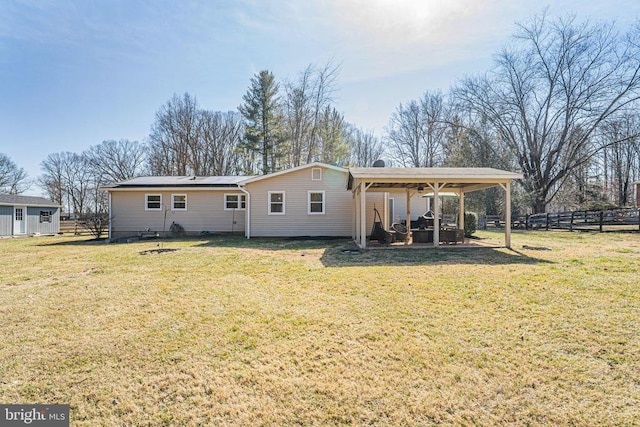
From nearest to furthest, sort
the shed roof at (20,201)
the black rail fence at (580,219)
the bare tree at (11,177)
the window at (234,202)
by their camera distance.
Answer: the window at (234,202)
the black rail fence at (580,219)
the shed roof at (20,201)
the bare tree at (11,177)

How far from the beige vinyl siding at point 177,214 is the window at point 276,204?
228cm

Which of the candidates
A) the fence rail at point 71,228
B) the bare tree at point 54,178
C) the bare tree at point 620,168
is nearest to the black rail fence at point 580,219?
the bare tree at point 620,168

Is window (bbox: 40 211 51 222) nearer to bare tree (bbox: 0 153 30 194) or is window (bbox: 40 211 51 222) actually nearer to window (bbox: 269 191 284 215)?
window (bbox: 269 191 284 215)

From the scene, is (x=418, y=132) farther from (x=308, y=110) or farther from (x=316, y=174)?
(x=316, y=174)

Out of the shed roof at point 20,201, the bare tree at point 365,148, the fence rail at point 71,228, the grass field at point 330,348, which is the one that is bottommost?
the grass field at point 330,348

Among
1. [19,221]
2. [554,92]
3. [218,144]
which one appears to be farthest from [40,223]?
[554,92]

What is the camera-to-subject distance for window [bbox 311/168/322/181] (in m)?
14.1

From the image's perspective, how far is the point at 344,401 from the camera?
2396 millimetres

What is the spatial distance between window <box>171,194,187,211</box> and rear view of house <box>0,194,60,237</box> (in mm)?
10434

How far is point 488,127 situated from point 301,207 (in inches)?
A: 765

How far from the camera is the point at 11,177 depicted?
32406 mm

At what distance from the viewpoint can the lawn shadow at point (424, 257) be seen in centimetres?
754

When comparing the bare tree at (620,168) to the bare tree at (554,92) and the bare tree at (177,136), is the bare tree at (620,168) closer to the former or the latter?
the bare tree at (554,92)

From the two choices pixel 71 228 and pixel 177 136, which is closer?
pixel 71 228
